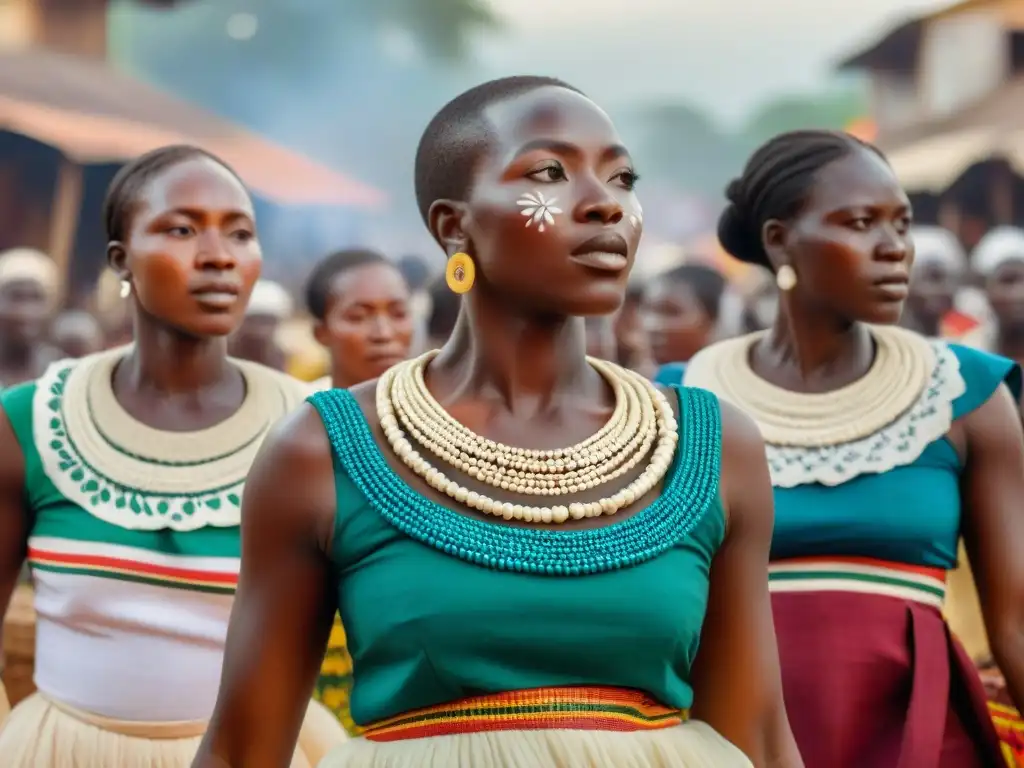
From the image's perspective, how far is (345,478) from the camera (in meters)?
2.56

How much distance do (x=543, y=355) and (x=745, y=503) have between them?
0.42 meters

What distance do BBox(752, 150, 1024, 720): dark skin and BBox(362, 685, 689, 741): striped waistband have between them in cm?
150

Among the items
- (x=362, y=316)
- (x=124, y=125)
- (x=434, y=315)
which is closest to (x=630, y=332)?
(x=434, y=315)

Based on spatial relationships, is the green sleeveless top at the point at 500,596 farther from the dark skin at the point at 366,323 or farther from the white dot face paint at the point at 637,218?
the dark skin at the point at 366,323

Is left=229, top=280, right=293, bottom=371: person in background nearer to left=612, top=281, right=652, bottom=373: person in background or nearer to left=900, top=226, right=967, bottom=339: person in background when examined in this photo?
left=612, top=281, right=652, bottom=373: person in background

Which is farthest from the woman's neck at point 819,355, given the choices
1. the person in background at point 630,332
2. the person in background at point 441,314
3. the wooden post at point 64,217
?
the wooden post at point 64,217

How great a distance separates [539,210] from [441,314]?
4660mm

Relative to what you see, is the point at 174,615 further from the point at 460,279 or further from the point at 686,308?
the point at 686,308

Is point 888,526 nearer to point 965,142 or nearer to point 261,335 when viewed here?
A: point 261,335

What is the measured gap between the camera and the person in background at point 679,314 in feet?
27.9

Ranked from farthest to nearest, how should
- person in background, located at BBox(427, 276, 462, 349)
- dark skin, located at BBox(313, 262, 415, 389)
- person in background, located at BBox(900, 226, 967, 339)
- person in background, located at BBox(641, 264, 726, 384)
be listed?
1. person in background, located at BBox(900, 226, 967, 339)
2. person in background, located at BBox(641, 264, 726, 384)
3. person in background, located at BBox(427, 276, 462, 349)
4. dark skin, located at BBox(313, 262, 415, 389)

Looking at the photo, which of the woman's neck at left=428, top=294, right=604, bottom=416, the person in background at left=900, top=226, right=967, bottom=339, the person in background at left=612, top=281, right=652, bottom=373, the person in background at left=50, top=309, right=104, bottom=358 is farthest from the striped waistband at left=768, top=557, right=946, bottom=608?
the person in background at left=50, top=309, right=104, bottom=358

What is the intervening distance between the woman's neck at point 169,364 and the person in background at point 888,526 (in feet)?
4.73

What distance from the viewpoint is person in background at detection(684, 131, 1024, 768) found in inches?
150
